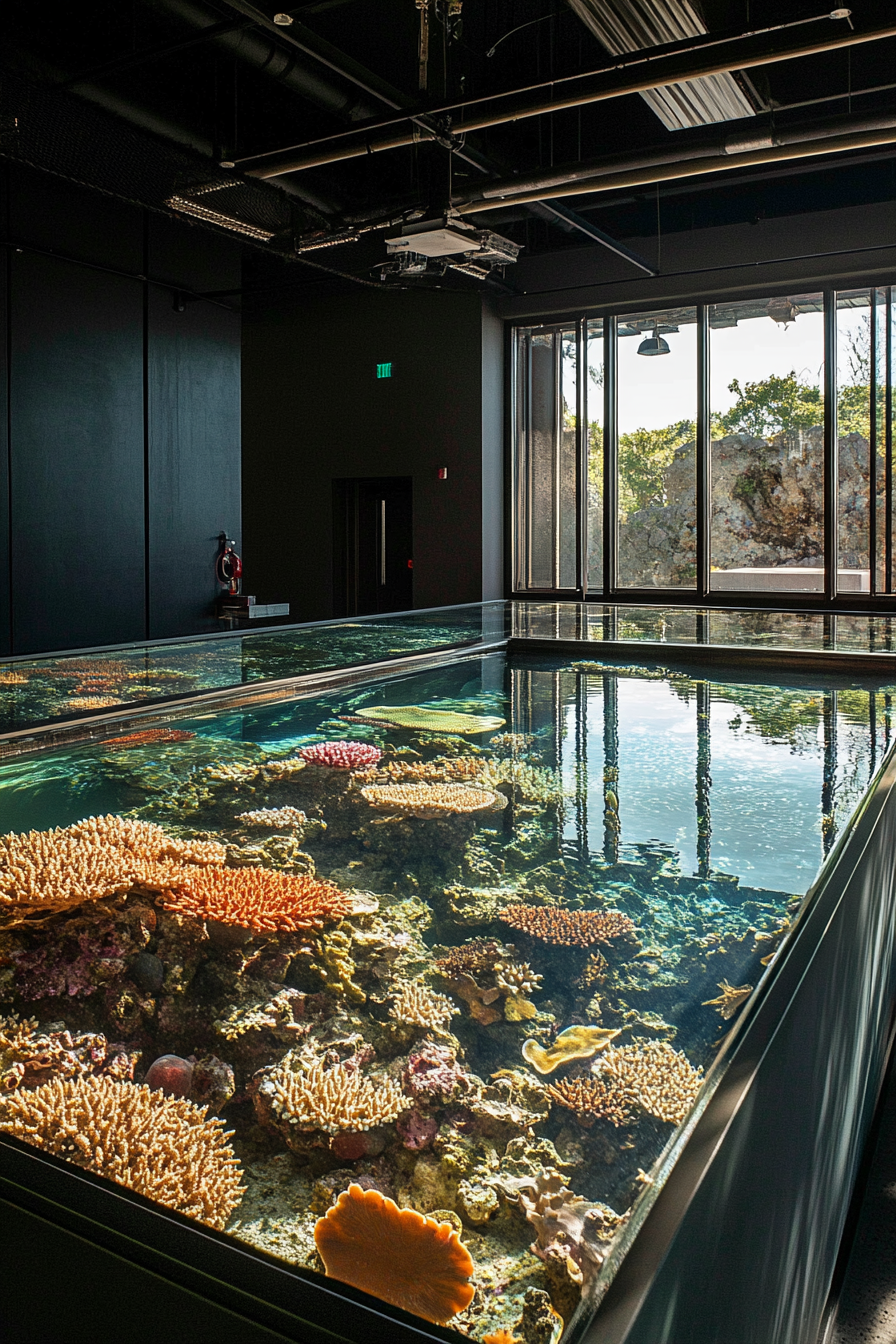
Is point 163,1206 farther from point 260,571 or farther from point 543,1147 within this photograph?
point 260,571

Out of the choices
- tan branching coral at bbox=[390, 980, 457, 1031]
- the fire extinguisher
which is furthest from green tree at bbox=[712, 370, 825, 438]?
tan branching coral at bbox=[390, 980, 457, 1031]

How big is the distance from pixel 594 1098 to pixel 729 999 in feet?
0.68

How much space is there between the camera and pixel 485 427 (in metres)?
9.73

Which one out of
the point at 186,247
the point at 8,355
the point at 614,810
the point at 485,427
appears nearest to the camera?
the point at 614,810

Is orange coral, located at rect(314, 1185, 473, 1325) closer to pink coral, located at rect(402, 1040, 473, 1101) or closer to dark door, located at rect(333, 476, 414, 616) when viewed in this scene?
pink coral, located at rect(402, 1040, 473, 1101)

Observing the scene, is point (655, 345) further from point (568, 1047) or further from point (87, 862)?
point (568, 1047)

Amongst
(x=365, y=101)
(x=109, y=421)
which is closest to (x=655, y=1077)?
(x=365, y=101)

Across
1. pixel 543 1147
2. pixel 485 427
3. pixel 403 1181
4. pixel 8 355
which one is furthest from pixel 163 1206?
pixel 485 427

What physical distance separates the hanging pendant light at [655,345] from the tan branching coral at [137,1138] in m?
9.40

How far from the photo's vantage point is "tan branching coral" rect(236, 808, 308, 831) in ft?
5.00

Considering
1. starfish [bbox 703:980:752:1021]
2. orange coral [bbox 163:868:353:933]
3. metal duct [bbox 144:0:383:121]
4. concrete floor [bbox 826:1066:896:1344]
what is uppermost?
metal duct [bbox 144:0:383:121]

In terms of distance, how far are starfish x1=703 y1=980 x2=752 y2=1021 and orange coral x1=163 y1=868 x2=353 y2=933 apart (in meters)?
0.44

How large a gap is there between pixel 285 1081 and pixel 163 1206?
0.18 metres

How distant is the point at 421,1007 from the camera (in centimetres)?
97
